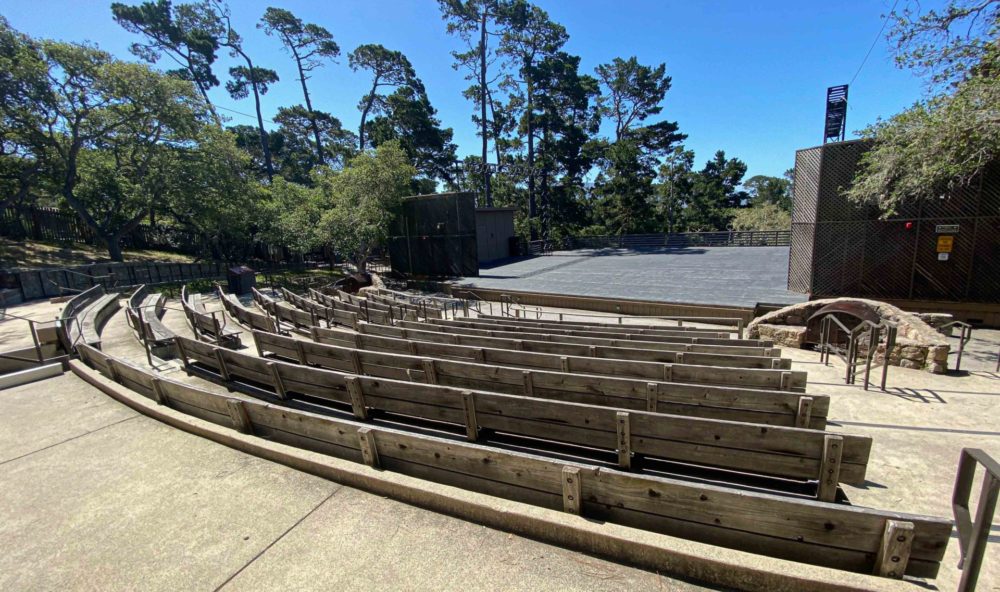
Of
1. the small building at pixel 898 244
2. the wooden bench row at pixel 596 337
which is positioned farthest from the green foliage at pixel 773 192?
the wooden bench row at pixel 596 337

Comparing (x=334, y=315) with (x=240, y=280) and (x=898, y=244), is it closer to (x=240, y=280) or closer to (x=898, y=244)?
(x=240, y=280)

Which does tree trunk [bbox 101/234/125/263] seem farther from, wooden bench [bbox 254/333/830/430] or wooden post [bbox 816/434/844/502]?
wooden post [bbox 816/434/844/502]

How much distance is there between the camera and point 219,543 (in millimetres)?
2775

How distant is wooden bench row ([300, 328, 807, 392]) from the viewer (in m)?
4.19

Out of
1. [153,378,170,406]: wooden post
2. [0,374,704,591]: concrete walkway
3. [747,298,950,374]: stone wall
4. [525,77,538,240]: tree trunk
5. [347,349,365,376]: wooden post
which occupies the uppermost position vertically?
[525,77,538,240]: tree trunk

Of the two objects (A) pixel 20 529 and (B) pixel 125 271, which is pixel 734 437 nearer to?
(A) pixel 20 529

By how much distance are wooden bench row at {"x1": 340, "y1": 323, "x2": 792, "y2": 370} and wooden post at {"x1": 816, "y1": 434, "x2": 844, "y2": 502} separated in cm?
255

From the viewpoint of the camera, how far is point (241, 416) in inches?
157

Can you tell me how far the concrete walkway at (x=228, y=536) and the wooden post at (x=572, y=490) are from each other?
27 centimetres

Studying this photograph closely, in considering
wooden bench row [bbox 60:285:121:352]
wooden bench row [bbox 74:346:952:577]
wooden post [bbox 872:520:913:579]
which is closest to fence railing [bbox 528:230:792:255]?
wooden bench row [bbox 60:285:121:352]

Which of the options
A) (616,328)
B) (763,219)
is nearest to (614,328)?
(616,328)

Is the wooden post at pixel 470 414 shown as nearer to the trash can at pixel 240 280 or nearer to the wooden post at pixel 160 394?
the wooden post at pixel 160 394

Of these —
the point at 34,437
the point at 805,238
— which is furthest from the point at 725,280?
the point at 34,437

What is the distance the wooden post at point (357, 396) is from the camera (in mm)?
4012
